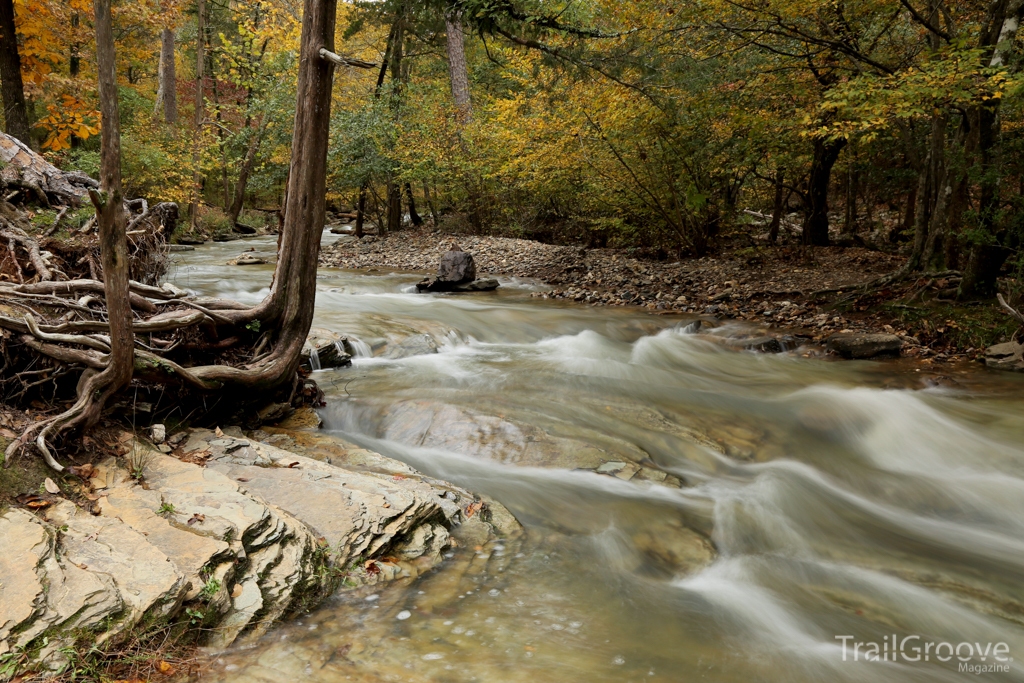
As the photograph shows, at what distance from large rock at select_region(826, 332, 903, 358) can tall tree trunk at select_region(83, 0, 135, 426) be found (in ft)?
28.8

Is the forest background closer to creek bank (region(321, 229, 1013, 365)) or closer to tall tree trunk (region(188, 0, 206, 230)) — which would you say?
tall tree trunk (region(188, 0, 206, 230))

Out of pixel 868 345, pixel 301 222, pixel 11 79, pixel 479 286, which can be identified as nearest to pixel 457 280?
pixel 479 286

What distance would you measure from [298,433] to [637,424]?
11.0 feet

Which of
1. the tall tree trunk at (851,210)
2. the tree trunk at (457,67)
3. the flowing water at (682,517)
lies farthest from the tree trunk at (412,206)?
the tall tree trunk at (851,210)

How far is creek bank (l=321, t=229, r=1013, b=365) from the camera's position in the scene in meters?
9.07

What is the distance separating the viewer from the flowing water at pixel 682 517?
305cm

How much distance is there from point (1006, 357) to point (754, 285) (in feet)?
15.6

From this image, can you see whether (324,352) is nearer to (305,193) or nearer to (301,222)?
(301,222)

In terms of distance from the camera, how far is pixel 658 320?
11.3 meters

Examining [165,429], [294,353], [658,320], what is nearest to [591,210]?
[658,320]

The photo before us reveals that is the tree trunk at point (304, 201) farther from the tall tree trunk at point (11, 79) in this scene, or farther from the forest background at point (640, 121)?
the tall tree trunk at point (11, 79)

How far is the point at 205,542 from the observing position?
123 inches

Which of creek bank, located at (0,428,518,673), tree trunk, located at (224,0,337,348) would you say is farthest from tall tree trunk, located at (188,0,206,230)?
creek bank, located at (0,428,518,673)

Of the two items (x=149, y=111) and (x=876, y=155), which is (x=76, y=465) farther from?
(x=149, y=111)
